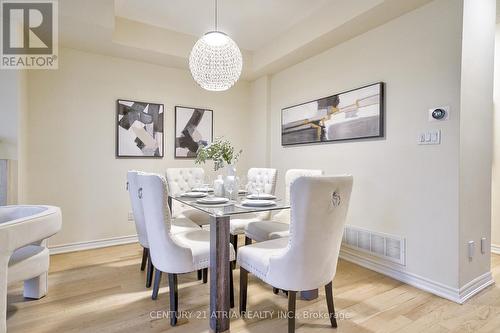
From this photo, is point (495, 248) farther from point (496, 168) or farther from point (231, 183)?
point (231, 183)

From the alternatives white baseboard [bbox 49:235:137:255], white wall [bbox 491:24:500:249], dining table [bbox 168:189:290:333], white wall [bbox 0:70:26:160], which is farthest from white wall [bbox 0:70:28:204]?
white wall [bbox 491:24:500:249]

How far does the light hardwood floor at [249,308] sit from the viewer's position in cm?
175

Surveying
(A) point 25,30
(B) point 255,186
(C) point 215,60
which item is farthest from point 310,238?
(A) point 25,30

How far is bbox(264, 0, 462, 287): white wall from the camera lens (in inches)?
83.6

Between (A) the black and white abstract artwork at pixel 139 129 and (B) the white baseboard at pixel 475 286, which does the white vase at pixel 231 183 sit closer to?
(A) the black and white abstract artwork at pixel 139 129

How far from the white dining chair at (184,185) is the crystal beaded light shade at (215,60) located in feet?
3.81

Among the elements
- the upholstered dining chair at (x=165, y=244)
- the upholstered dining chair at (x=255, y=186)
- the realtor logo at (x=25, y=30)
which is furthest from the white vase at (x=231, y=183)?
the realtor logo at (x=25, y=30)

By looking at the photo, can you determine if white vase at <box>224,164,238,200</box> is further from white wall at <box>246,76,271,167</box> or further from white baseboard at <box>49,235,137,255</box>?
white baseboard at <box>49,235,137,255</box>

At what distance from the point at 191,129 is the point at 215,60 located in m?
1.61

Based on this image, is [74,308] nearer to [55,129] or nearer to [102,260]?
[102,260]

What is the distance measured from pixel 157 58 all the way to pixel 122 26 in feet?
1.70

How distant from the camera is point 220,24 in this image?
10.6 feet

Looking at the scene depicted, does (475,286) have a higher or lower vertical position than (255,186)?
lower

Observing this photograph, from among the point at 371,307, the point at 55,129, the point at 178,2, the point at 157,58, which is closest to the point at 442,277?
the point at 371,307
